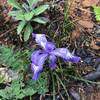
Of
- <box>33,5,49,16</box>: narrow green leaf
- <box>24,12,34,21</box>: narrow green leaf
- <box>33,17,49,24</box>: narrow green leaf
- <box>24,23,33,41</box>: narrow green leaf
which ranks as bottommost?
<box>24,23,33,41</box>: narrow green leaf

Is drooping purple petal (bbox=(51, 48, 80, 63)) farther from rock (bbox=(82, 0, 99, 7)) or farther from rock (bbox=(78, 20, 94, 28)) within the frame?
rock (bbox=(82, 0, 99, 7))

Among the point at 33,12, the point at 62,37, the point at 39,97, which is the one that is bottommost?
the point at 39,97

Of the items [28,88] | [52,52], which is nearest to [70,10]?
[52,52]

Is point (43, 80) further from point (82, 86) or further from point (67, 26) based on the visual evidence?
point (67, 26)

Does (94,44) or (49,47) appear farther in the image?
(94,44)

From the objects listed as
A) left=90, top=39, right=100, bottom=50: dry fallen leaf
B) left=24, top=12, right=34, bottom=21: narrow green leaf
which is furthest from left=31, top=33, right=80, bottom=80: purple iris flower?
left=90, top=39, right=100, bottom=50: dry fallen leaf

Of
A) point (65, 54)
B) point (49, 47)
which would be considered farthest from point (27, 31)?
point (65, 54)

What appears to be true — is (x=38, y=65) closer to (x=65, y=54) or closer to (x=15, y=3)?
(x=65, y=54)
